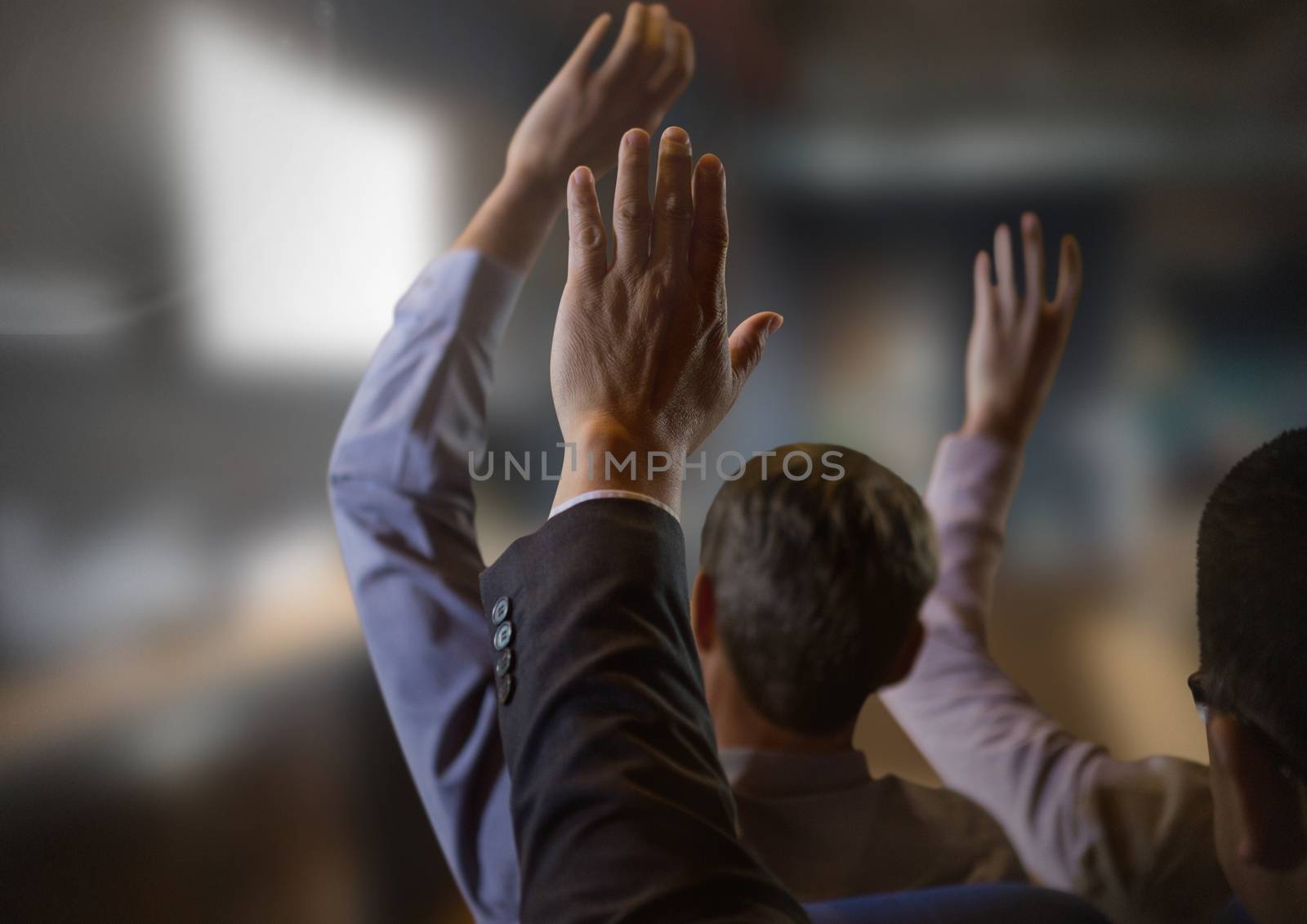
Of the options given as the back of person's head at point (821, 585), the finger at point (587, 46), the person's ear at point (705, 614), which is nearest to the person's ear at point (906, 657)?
the back of person's head at point (821, 585)

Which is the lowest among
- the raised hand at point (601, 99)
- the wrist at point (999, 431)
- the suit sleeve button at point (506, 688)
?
the suit sleeve button at point (506, 688)

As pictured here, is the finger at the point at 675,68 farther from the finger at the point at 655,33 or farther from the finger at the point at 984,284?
the finger at the point at 984,284

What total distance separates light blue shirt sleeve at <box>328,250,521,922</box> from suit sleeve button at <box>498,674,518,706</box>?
263 millimetres

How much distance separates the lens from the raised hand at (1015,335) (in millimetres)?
773

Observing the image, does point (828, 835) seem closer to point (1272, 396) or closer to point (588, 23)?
point (1272, 396)

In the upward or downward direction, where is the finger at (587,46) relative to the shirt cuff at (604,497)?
upward

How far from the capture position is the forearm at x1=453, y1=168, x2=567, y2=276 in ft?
2.73

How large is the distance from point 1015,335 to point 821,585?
0.94 ft

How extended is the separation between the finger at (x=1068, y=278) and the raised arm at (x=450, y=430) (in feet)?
1.24

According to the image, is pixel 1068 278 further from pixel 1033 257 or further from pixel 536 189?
pixel 536 189

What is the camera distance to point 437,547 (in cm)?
80

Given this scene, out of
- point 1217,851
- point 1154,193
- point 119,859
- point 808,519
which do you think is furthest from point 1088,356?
point 119,859

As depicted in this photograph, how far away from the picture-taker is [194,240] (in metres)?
0.85

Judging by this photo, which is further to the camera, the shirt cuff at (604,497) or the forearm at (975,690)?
the forearm at (975,690)
